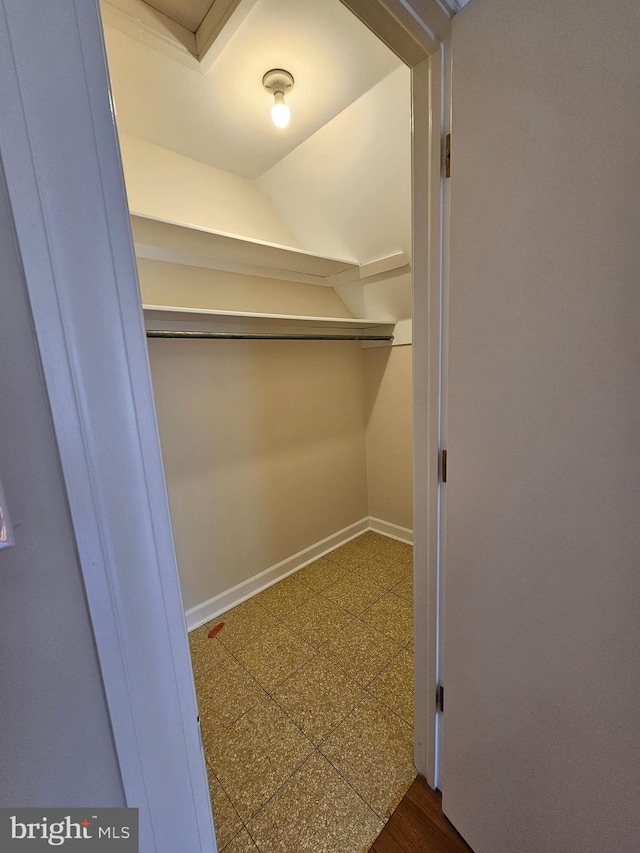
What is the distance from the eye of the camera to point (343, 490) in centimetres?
287

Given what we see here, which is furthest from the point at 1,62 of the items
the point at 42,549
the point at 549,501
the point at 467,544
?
the point at 467,544

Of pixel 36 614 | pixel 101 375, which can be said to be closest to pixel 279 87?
pixel 101 375

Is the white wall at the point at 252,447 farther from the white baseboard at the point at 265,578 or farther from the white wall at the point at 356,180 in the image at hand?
the white wall at the point at 356,180

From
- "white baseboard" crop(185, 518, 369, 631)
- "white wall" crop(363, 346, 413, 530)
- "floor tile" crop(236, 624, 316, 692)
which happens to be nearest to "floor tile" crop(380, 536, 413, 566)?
"white wall" crop(363, 346, 413, 530)

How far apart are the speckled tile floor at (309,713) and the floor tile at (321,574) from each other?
26 millimetres

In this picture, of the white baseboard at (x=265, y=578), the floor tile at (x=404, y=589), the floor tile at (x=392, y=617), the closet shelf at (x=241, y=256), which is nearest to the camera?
the closet shelf at (x=241, y=256)

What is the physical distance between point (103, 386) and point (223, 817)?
5.16 feet

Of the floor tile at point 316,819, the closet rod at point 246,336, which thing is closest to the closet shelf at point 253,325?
the closet rod at point 246,336

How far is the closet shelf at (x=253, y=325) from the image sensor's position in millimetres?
1682

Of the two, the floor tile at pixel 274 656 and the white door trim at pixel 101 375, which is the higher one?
the white door trim at pixel 101 375

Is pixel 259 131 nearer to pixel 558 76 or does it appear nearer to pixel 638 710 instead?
pixel 558 76

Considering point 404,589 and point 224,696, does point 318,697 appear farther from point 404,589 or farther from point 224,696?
point 404,589

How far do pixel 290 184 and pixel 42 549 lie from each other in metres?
2.20

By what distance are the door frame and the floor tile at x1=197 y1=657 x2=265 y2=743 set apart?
3.54ft
